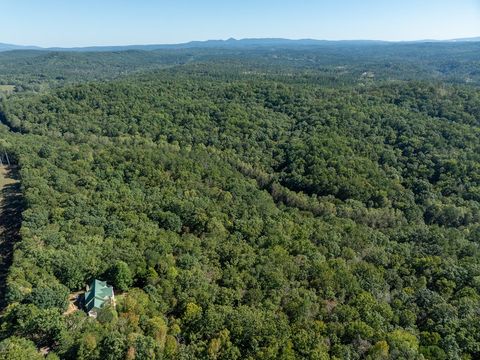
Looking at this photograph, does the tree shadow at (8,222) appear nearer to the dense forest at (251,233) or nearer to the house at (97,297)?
the dense forest at (251,233)

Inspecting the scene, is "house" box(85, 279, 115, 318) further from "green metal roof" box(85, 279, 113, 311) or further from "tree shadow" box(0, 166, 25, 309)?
"tree shadow" box(0, 166, 25, 309)

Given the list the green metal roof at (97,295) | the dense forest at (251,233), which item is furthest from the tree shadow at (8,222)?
the green metal roof at (97,295)

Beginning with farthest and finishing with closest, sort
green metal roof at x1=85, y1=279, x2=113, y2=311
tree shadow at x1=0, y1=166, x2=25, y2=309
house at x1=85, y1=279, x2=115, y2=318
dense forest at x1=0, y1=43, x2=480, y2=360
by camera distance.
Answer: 1. tree shadow at x1=0, y1=166, x2=25, y2=309
2. green metal roof at x1=85, y1=279, x2=113, y2=311
3. house at x1=85, y1=279, x2=115, y2=318
4. dense forest at x1=0, y1=43, x2=480, y2=360

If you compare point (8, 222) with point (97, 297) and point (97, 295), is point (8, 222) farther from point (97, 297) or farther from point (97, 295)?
point (97, 297)

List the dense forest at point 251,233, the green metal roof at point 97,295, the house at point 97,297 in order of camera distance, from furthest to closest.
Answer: the green metal roof at point 97,295 → the house at point 97,297 → the dense forest at point 251,233

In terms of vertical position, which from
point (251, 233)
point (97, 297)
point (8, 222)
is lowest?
point (8, 222)

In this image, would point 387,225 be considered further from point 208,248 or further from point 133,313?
point 133,313

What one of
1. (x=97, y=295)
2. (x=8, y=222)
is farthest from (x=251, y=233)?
(x=8, y=222)

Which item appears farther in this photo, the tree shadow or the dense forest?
the tree shadow

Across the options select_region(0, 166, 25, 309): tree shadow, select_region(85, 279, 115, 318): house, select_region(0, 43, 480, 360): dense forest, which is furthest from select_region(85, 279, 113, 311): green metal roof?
select_region(0, 166, 25, 309): tree shadow
